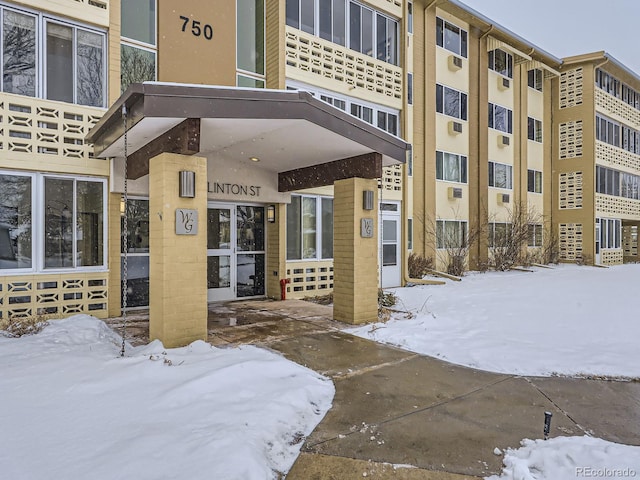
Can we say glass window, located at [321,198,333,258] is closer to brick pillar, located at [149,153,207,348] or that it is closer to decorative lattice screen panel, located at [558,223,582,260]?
brick pillar, located at [149,153,207,348]

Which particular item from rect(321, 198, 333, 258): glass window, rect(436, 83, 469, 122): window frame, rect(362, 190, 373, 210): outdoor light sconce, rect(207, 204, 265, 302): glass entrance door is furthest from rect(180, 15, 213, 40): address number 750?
rect(436, 83, 469, 122): window frame

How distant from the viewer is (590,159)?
22.2 metres

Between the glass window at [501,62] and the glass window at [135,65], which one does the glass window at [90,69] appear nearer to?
the glass window at [135,65]

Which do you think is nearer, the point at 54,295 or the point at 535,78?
the point at 54,295

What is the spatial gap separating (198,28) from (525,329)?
30.1 ft

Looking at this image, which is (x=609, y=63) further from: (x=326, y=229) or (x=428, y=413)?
(x=428, y=413)

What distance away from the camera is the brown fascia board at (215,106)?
16.6 ft

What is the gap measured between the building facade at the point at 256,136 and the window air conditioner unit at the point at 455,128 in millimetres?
59

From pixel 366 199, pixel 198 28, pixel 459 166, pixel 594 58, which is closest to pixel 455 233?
pixel 459 166

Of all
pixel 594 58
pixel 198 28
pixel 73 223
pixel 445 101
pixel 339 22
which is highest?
pixel 594 58

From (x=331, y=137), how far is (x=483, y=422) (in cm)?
459

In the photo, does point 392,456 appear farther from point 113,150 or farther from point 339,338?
point 113,150

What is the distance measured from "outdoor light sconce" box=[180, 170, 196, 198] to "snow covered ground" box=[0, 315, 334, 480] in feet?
6.73

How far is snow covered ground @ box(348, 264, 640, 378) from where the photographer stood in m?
5.71
